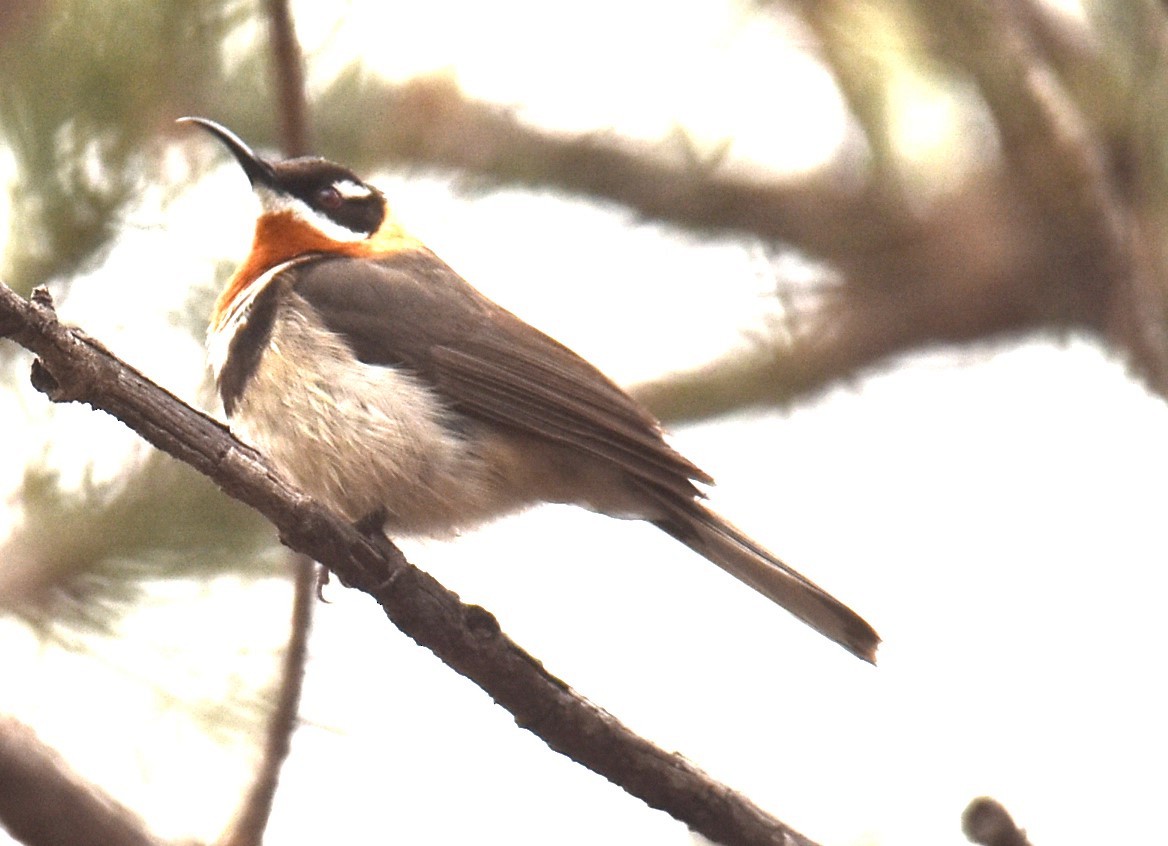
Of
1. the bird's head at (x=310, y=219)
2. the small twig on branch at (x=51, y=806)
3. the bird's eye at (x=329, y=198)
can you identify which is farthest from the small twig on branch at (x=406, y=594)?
the bird's eye at (x=329, y=198)

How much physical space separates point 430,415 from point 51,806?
1.79 m

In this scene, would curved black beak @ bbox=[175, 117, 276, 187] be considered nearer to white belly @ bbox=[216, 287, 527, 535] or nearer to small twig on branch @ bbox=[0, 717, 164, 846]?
white belly @ bbox=[216, 287, 527, 535]

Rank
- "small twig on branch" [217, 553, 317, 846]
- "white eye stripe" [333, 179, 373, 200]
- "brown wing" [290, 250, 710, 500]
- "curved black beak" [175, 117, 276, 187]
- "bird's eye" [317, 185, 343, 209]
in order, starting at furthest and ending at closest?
1. "bird's eye" [317, 185, 343, 209]
2. "white eye stripe" [333, 179, 373, 200]
3. "brown wing" [290, 250, 710, 500]
4. "curved black beak" [175, 117, 276, 187]
5. "small twig on branch" [217, 553, 317, 846]

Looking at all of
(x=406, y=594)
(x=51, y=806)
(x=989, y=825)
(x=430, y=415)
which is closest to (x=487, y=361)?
(x=430, y=415)

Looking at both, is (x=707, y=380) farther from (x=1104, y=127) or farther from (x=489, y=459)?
(x=1104, y=127)

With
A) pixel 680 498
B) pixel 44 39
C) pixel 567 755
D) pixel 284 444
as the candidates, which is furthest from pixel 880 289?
pixel 44 39

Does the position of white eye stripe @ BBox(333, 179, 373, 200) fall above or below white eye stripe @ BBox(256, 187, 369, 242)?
above

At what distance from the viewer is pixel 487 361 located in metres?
4.15

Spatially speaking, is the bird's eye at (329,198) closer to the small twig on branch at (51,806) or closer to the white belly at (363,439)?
the white belly at (363,439)

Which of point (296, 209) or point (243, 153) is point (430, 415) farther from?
point (296, 209)

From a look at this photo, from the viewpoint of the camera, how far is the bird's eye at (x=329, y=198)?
14.6ft

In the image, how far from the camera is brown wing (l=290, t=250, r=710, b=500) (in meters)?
3.93

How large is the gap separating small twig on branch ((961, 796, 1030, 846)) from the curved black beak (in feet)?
6.68

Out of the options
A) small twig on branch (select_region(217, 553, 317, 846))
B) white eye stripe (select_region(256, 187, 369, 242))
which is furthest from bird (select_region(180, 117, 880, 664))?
small twig on branch (select_region(217, 553, 317, 846))
